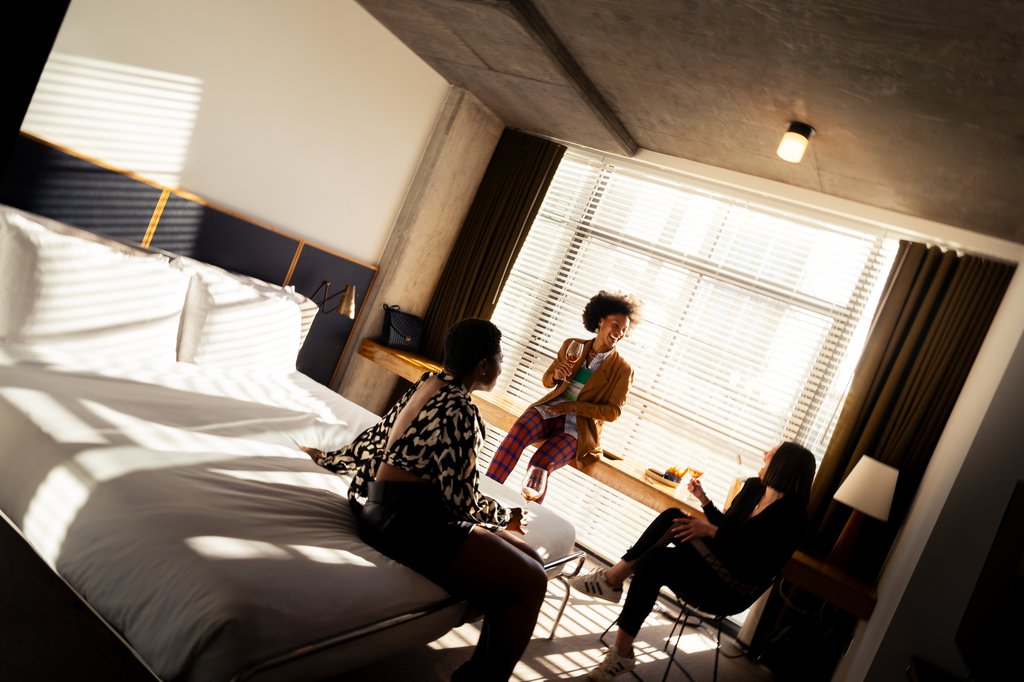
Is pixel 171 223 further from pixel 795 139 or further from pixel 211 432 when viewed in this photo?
pixel 795 139

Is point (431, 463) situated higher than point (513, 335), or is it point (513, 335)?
point (513, 335)

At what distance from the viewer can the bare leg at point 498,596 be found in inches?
84.7

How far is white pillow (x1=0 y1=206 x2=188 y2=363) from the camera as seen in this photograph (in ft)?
8.29

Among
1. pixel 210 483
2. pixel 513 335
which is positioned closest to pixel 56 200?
pixel 210 483

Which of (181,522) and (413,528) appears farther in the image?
(413,528)

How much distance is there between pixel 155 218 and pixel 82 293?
34.1 inches

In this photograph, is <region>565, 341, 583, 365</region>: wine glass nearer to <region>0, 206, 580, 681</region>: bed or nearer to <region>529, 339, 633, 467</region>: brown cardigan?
<region>529, 339, 633, 467</region>: brown cardigan

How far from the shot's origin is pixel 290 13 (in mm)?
3725

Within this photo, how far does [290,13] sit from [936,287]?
12.8ft

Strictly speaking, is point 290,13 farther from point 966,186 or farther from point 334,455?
point 966,186

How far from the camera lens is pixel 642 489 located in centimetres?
412

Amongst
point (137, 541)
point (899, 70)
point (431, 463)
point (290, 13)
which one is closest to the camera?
point (137, 541)

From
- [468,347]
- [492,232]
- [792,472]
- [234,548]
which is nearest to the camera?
[234,548]

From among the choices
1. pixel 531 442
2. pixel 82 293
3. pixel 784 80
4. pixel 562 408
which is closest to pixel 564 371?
pixel 562 408
